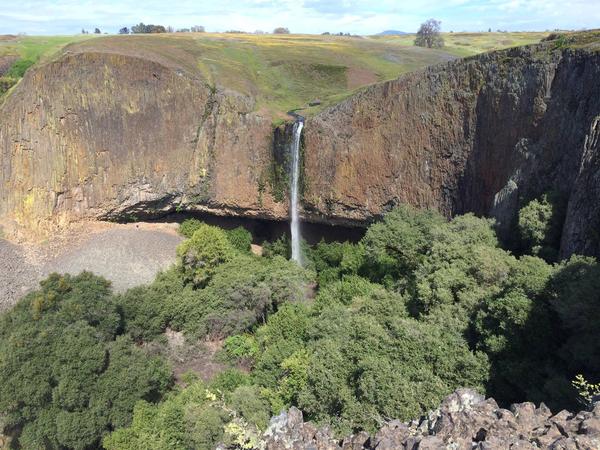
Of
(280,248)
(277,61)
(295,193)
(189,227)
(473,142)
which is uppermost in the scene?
(277,61)

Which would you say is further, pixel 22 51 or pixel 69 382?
pixel 22 51

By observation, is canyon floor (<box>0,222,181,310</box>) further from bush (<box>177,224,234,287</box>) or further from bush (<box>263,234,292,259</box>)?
bush (<box>263,234,292,259</box>)

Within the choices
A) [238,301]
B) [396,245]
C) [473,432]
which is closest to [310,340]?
[238,301]

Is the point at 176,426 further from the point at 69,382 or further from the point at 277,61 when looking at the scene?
the point at 277,61

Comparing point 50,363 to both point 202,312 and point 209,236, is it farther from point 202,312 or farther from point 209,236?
point 209,236

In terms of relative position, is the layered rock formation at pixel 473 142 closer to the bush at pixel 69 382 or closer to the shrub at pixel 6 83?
the bush at pixel 69 382

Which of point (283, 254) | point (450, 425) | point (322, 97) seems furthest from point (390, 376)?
point (322, 97)
